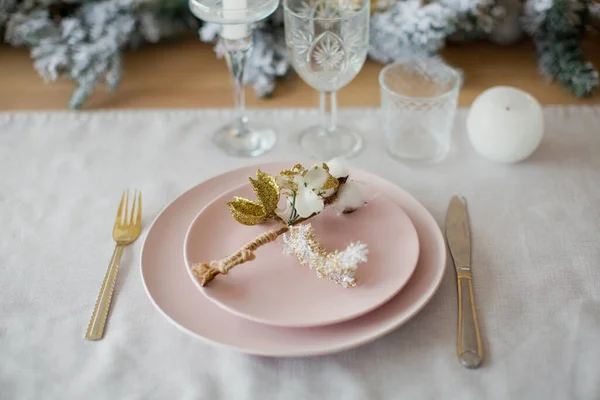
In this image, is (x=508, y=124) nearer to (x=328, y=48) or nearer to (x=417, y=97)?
(x=417, y=97)

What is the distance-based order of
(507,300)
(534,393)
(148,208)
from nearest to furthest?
(534,393) < (507,300) < (148,208)

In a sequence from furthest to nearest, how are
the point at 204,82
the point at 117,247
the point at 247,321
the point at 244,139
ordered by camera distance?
1. the point at 204,82
2. the point at 244,139
3. the point at 117,247
4. the point at 247,321

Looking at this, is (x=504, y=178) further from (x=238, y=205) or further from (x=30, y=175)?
(x=30, y=175)

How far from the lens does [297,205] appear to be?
29.7 inches

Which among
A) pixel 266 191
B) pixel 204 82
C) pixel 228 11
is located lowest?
pixel 204 82

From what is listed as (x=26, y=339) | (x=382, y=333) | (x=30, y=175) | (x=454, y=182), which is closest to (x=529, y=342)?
(x=382, y=333)

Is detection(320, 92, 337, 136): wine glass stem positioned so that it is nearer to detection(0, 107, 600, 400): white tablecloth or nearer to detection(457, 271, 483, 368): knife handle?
detection(0, 107, 600, 400): white tablecloth

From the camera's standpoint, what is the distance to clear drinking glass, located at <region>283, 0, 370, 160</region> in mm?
930

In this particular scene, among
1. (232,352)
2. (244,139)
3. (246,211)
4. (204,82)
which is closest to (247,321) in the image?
(232,352)

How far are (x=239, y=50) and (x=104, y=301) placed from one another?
424 mm

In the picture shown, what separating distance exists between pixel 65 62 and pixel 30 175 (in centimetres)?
27

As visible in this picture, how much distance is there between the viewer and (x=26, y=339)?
28.6 inches

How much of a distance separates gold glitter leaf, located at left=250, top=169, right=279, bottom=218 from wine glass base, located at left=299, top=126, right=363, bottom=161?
9.7 inches

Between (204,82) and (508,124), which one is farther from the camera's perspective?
(204,82)
